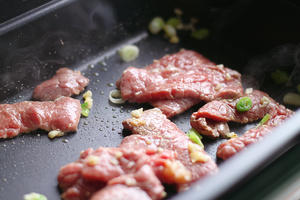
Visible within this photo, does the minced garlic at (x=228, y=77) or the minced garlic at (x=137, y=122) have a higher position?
the minced garlic at (x=228, y=77)

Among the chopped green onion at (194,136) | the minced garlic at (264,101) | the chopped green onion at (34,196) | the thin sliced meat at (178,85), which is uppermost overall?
the thin sliced meat at (178,85)

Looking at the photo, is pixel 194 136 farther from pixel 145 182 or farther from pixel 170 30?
pixel 170 30

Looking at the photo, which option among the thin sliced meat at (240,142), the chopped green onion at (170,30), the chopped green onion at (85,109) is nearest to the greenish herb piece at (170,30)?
the chopped green onion at (170,30)

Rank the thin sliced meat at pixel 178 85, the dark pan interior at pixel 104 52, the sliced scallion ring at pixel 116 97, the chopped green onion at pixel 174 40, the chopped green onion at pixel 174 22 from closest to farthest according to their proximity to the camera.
Result: the dark pan interior at pixel 104 52
the thin sliced meat at pixel 178 85
the sliced scallion ring at pixel 116 97
the chopped green onion at pixel 174 40
the chopped green onion at pixel 174 22

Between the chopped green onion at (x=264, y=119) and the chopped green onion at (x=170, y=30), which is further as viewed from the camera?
the chopped green onion at (x=170, y=30)

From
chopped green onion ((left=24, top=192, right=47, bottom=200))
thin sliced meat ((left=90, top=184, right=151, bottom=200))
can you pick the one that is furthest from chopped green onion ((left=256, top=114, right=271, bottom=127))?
chopped green onion ((left=24, top=192, right=47, bottom=200))

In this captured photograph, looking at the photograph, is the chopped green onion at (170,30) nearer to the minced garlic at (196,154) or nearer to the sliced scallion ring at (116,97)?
the sliced scallion ring at (116,97)

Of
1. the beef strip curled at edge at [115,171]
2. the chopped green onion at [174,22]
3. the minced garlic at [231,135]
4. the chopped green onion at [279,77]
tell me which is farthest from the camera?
the chopped green onion at [174,22]

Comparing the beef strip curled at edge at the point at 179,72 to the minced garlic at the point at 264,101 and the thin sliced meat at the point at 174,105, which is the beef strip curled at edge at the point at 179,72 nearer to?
the thin sliced meat at the point at 174,105
